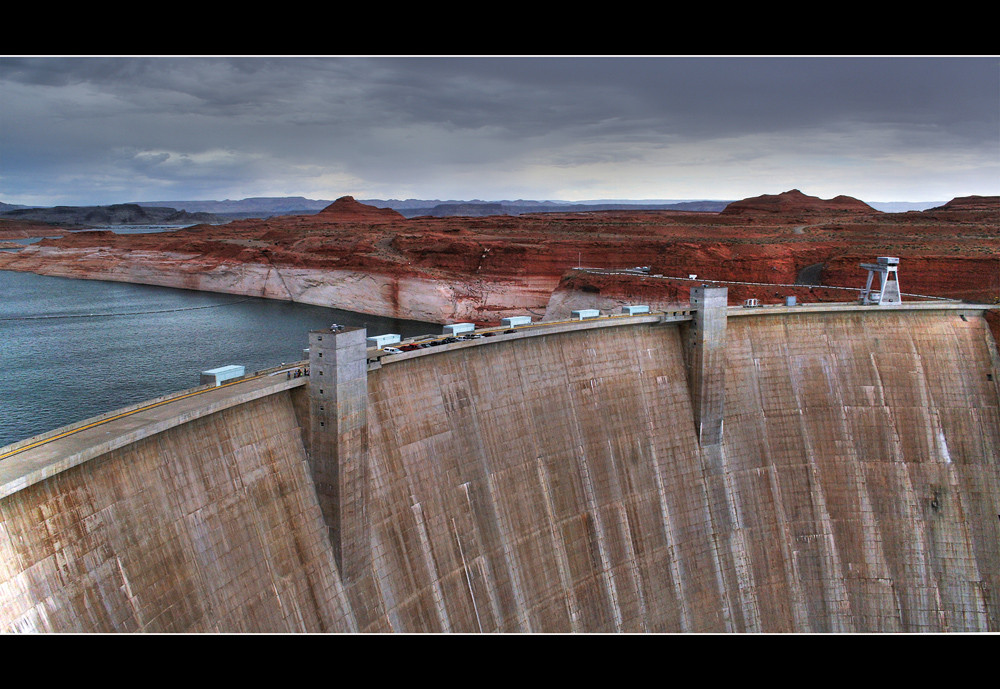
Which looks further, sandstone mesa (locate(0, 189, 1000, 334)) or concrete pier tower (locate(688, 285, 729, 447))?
sandstone mesa (locate(0, 189, 1000, 334))

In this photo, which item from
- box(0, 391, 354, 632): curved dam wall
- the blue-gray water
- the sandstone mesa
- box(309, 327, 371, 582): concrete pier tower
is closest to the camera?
box(0, 391, 354, 632): curved dam wall

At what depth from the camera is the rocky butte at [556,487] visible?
11164 millimetres

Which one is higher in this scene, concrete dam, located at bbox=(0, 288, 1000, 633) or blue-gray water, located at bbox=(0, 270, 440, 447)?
blue-gray water, located at bbox=(0, 270, 440, 447)

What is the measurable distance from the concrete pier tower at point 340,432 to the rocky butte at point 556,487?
Result: 0.06 m

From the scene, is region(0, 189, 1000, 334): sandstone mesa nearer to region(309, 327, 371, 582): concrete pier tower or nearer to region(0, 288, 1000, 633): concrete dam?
region(0, 288, 1000, 633): concrete dam

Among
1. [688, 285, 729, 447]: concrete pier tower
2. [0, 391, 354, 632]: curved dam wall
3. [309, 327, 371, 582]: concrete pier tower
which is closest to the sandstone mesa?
[688, 285, 729, 447]: concrete pier tower

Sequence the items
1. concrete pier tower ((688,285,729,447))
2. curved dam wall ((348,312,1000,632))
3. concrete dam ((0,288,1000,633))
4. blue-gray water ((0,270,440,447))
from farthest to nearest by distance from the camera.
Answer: blue-gray water ((0,270,440,447))
concrete pier tower ((688,285,729,447))
curved dam wall ((348,312,1000,632))
concrete dam ((0,288,1000,633))

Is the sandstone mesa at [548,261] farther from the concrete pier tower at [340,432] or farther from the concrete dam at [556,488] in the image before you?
the concrete pier tower at [340,432]

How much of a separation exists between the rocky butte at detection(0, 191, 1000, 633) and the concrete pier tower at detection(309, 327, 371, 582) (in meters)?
0.06

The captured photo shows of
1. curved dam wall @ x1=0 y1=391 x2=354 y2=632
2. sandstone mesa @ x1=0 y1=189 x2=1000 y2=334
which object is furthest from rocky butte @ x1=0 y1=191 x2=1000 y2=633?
sandstone mesa @ x1=0 y1=189 x2=1000 y2=334

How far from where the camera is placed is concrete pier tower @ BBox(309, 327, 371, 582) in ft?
45.4

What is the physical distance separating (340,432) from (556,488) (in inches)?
297

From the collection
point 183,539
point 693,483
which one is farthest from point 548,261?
point 183,539

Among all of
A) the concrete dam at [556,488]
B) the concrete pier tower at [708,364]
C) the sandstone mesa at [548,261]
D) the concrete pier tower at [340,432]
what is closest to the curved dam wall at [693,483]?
the concrete dam at [556,488]
